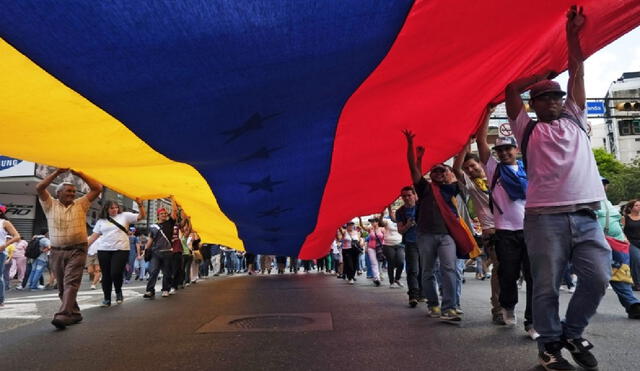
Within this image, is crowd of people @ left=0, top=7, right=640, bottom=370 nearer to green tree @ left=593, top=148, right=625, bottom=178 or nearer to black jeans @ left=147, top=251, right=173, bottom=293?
black jeans @ left=147, top=251, right=173, bottom=293

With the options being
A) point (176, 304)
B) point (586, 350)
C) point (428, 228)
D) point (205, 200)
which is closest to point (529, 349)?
point (586, 350)

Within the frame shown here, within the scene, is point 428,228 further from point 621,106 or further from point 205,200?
point 621,106

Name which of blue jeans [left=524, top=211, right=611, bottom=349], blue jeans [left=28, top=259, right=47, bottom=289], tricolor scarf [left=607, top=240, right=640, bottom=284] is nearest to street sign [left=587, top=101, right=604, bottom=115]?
tricolor scarf [left=607, top=240, right=640, bottom=284]

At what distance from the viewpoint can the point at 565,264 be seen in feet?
9.75

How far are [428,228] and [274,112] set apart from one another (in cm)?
260

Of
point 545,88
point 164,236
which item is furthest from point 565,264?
point 164,236

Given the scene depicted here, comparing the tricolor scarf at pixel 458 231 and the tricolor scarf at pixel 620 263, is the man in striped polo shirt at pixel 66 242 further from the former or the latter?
the tricolor scarf at pixel 620 263

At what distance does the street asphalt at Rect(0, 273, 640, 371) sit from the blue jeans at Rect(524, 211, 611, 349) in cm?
42

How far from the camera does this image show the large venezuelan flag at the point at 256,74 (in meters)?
2.40

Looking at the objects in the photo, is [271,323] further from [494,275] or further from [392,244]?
[392,244]

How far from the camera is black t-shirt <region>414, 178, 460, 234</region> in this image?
525 cm

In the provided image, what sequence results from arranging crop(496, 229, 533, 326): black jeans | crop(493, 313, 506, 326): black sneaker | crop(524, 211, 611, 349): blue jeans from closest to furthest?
crop(524, 211, 611, 349): blue jeans < crop(496, 229, 533, 326): black jeans < crop(493, 313, 506, 326): black sneaker

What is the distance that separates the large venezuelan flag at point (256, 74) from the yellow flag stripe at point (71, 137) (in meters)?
0.02

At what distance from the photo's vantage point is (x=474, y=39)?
3072mm
